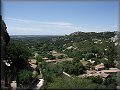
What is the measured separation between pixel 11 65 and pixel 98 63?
47.2ft

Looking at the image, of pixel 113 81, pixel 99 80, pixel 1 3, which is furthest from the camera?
pixel 99 80

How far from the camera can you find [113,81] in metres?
18.5

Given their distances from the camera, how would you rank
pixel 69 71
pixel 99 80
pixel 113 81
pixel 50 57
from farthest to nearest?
pixel 50 57 < pixel 69 71 < pixel 99 80 < pixel 113 81

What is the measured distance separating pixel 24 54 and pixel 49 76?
3100 mm

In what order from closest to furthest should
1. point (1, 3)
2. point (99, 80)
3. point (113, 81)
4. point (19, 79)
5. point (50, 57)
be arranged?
point (1, 3) → point (19, 79) → point (113, 81) → point (99, 80) → point (50, 57)

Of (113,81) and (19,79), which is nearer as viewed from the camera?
(19,79)

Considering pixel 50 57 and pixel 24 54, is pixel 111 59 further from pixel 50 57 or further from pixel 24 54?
pixel 24 54

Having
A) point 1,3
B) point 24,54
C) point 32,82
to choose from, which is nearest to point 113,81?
point 32,82

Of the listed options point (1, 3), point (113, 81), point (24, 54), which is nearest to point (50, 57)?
point (24, 54)

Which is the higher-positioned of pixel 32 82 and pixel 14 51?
pixel 14 51

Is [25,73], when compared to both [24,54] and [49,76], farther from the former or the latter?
[24,54]

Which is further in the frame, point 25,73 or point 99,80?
point 99,80

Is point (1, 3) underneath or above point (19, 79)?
above

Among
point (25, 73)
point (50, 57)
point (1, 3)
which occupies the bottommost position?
point (50, 57)
